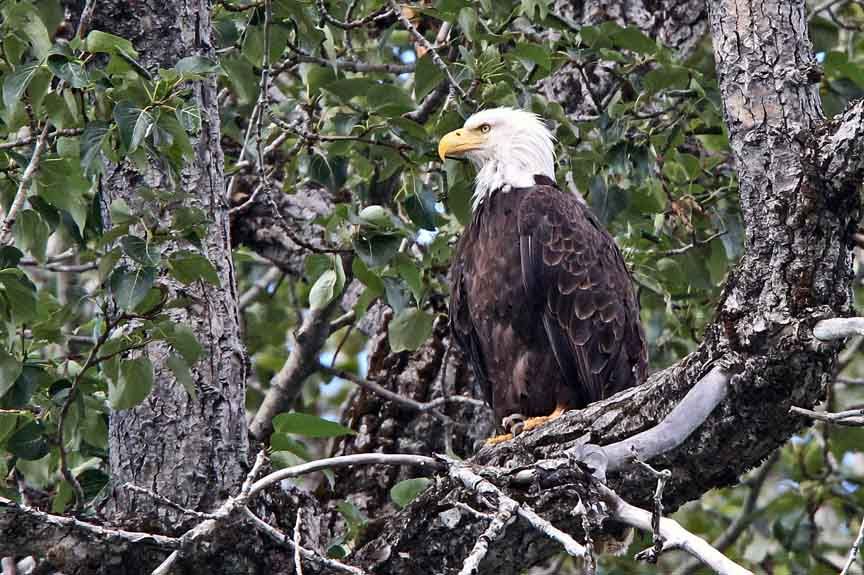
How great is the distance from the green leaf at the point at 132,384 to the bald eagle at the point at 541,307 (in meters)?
1.79

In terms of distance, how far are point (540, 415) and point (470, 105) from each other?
1349 millimetres

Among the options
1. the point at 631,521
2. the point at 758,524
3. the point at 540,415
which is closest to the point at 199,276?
the point at 631,521

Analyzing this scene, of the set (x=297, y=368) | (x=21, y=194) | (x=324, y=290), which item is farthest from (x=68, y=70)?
(x=297, y=368)

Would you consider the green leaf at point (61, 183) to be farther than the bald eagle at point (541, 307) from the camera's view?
No

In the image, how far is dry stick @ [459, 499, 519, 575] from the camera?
7.56 feet

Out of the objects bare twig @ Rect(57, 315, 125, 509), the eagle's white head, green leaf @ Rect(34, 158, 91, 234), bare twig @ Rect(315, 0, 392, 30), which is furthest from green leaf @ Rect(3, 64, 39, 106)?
the eagle's white head

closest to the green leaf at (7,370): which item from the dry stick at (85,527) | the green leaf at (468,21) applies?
the dry stick at (85,527)

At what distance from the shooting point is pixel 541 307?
487cm

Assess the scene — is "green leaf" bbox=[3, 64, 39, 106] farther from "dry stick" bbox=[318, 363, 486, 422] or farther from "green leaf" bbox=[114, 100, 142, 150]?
"dry stick" bbox=[318, 363, 486, 422]

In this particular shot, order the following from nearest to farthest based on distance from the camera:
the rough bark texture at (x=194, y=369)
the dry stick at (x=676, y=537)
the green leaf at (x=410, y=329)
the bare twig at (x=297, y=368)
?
the dry stick at (x=676, y=537) → the rough bark texture at (x=194, y=369) → the green leaf at (x=410, y=329) → the bare twig at (x=297, y=368)

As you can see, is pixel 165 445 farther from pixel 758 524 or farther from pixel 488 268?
pixel 758 524

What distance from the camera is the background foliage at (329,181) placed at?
11.0 ft

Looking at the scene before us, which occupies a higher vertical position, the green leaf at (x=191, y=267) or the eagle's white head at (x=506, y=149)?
the eagle's white head at (x=506, y=149)

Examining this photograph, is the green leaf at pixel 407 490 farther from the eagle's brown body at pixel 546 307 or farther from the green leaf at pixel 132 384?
the eagle's brown body at pixel 546 307
